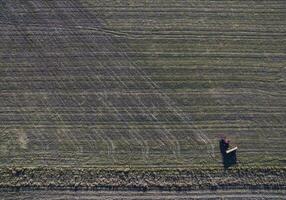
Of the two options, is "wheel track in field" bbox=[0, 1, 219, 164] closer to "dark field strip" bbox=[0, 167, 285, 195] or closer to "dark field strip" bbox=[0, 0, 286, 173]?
"dark field strip" bbox=[0, 0, 286, 173]

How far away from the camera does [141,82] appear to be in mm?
17844

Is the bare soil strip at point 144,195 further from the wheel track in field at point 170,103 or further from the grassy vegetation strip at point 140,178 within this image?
the wheel track in field at point 170,103

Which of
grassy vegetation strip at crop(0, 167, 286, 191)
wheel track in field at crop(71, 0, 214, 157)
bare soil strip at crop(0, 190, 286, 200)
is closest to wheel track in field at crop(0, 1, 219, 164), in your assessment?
wheel track in field at crop(71, 0, 214, 157)

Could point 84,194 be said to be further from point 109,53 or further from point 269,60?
point 269,60

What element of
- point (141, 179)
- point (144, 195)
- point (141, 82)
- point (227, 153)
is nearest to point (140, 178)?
point (141, 179)

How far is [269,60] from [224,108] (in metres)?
3.05

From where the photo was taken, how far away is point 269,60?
1831cm

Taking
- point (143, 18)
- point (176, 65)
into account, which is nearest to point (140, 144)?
point (176, 65)

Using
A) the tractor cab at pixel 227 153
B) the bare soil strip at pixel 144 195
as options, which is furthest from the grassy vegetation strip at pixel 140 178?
the tractor cab at pixel 227 153

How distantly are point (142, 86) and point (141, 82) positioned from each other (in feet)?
0.61

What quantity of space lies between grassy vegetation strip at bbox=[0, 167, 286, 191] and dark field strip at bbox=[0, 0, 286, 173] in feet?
1.09

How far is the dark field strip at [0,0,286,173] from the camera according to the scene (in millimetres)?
17172

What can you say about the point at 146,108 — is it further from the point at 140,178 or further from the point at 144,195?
the point at 144,195

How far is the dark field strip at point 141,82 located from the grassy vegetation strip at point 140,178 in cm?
33
